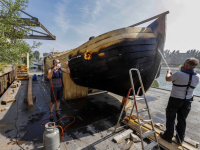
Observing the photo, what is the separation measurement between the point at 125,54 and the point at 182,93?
139 cm

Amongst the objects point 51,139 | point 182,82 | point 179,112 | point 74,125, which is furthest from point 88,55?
point 179,112

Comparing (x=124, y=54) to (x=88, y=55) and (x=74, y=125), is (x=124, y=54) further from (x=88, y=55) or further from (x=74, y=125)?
(x=74, y=125)

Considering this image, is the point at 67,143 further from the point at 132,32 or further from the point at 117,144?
the point at 132,32

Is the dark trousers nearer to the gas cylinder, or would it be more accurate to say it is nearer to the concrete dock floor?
the concrete dock floor

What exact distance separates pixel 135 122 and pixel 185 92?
1510 millimetres

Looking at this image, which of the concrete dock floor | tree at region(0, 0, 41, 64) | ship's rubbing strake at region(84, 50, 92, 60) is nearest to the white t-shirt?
the concrete dock floor

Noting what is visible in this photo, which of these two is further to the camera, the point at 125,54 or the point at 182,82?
the point at 125,54

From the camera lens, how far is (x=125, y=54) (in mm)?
2508

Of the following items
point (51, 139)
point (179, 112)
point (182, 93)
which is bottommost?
point (51, 139)

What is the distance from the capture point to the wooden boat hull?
2.49 m

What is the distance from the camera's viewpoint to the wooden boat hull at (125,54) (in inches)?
97.9

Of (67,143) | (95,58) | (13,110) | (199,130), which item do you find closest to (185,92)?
(199,130)

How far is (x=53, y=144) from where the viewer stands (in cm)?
183

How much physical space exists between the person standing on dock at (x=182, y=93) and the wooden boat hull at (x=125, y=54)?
75 cm
